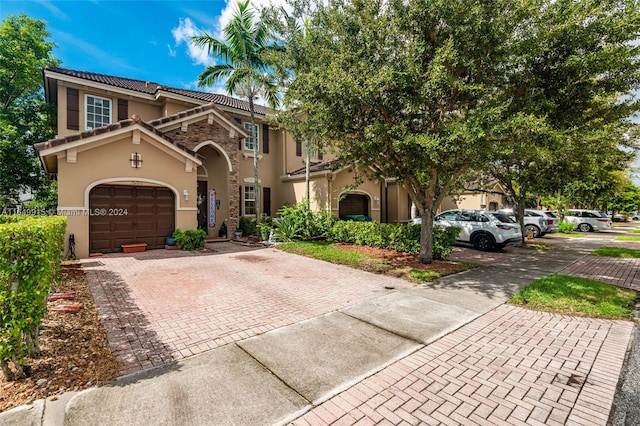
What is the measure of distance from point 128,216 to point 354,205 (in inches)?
500

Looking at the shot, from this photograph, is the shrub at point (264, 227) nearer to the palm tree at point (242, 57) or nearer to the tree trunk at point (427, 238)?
the palm tree at point (242, 57)

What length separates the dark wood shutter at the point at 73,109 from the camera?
1358 centimetres

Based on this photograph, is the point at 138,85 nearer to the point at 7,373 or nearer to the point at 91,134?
the point at 91,134

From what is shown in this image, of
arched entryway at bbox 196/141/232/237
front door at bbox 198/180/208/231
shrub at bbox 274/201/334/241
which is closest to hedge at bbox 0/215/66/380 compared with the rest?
shrub at bbox 274/201/334/241

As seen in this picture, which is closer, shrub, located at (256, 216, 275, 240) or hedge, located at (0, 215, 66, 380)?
hedge, located at (0, 215, 66, 380)

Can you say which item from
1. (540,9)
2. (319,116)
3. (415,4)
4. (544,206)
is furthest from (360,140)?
(544,206)

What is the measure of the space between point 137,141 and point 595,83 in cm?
1509

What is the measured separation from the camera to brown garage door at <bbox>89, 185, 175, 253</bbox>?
1141cm

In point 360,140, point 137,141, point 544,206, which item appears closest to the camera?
point 360,140

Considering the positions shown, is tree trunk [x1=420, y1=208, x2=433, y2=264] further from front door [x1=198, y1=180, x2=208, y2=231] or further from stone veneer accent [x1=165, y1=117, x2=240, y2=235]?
front door [x1=198, y1=180, x2=208, y2=231]

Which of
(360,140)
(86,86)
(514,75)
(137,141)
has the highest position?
(86,86)

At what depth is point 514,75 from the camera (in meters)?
8.21

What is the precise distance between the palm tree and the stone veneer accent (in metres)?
2.35

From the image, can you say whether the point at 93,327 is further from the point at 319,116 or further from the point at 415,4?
the point at 415,4
